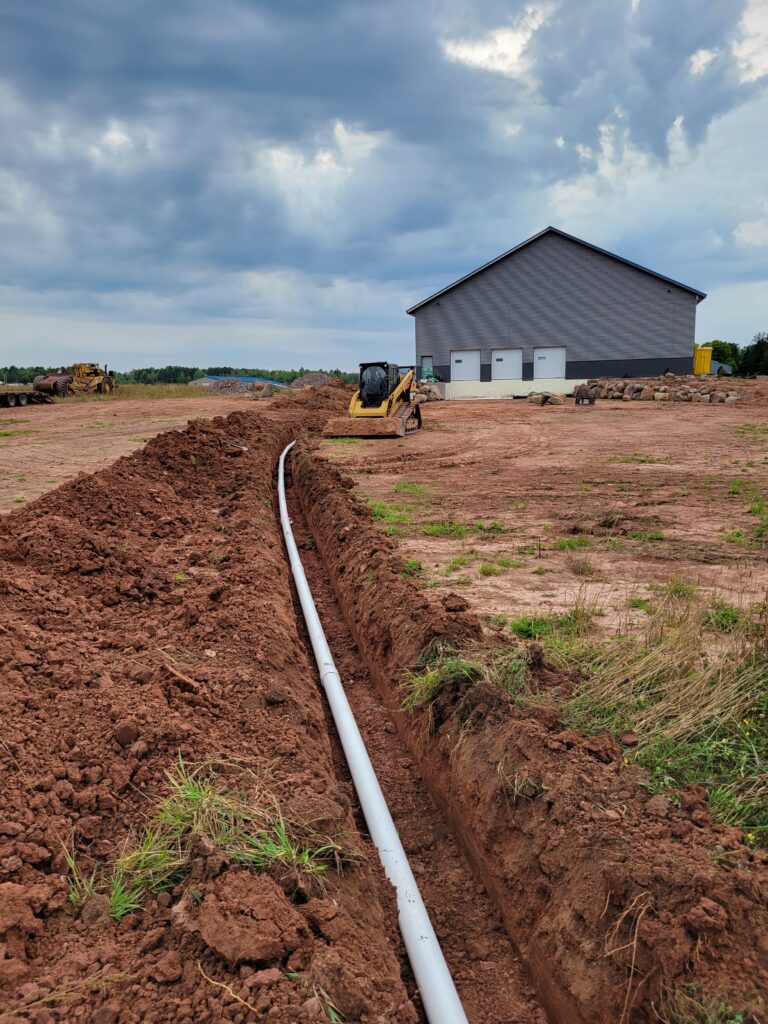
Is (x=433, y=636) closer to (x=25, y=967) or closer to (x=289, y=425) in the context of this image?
(x=25, y=967)

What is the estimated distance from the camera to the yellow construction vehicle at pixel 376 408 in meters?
19.5

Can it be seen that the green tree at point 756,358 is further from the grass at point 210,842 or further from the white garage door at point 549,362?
the grass at point 210,842

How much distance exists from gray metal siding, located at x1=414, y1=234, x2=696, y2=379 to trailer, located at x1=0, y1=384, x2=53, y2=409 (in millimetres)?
22307

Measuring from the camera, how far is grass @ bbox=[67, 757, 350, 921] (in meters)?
2.75

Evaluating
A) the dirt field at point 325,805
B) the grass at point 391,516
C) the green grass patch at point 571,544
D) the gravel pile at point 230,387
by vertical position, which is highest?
the gravel pile at point 230,387

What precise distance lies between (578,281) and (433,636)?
36492 mm

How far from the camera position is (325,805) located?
326cm

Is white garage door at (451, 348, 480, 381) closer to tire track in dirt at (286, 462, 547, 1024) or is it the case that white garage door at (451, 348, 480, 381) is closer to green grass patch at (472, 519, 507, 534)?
green grass patch at (472, 519, 507, 534)

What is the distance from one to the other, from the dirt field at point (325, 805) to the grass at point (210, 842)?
1 centimetres

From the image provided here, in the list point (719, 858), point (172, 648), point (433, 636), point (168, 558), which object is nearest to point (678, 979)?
point (719, 858)

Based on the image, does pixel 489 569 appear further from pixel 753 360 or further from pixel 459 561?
pixel 753 360

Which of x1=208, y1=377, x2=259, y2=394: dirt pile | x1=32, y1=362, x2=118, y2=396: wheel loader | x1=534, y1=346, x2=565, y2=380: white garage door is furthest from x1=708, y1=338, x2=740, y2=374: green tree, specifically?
x1=32, y1=362, x2=118, y2=396: wheel loader

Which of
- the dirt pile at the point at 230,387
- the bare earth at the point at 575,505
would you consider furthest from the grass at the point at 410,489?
the dirt pile at the point at 230,387

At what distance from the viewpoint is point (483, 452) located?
55.0 ft
